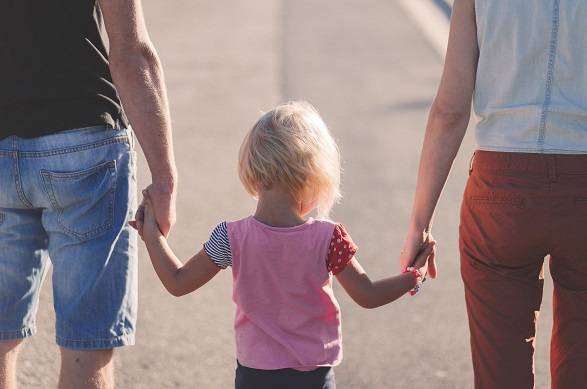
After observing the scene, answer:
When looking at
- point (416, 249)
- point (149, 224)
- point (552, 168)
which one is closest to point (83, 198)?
point (149, 224)

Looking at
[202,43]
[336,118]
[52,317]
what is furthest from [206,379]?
[202,43]

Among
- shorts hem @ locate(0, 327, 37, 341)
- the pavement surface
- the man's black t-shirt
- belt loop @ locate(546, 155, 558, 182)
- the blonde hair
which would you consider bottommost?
the pavement surface

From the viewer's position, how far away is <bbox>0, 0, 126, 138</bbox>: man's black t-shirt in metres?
3.14

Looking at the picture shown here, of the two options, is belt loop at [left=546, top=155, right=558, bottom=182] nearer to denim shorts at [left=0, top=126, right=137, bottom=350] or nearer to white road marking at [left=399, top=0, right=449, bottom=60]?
denim shorts at [left=0, top=126, right=137, bottom=350]

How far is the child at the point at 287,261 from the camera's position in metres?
3.07

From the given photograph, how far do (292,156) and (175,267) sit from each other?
456mm

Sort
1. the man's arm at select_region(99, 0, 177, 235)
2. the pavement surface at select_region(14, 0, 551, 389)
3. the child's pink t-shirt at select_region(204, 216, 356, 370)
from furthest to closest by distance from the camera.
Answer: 1. the pavement surface at select_region(14, 0, 551, 389)
2. the man's arm at select_region(99, 0, 177, 235)
3. the child's pink t-shirt at select_region(204, 216, 356, 370)

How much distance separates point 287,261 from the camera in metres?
3.07

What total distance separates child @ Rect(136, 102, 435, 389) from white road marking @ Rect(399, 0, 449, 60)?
11.6m

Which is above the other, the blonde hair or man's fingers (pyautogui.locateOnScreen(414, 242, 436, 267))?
the blonde hair

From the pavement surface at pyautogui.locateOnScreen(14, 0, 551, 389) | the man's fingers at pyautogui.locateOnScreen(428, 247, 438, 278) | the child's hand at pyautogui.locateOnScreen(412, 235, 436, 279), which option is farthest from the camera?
the pavement surface at pyautogui.locateOnScreen(14, 0, 551, 389)

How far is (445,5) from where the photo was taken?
67.3 feet

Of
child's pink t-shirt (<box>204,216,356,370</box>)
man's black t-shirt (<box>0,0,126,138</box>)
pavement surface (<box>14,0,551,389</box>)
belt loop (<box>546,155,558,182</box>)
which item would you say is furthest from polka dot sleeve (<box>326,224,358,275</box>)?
pavement surface (<box>14,0,551,389</box>)

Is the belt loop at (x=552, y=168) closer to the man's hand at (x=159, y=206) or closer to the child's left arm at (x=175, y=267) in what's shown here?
the child's left arm at (x=175, y=267)
